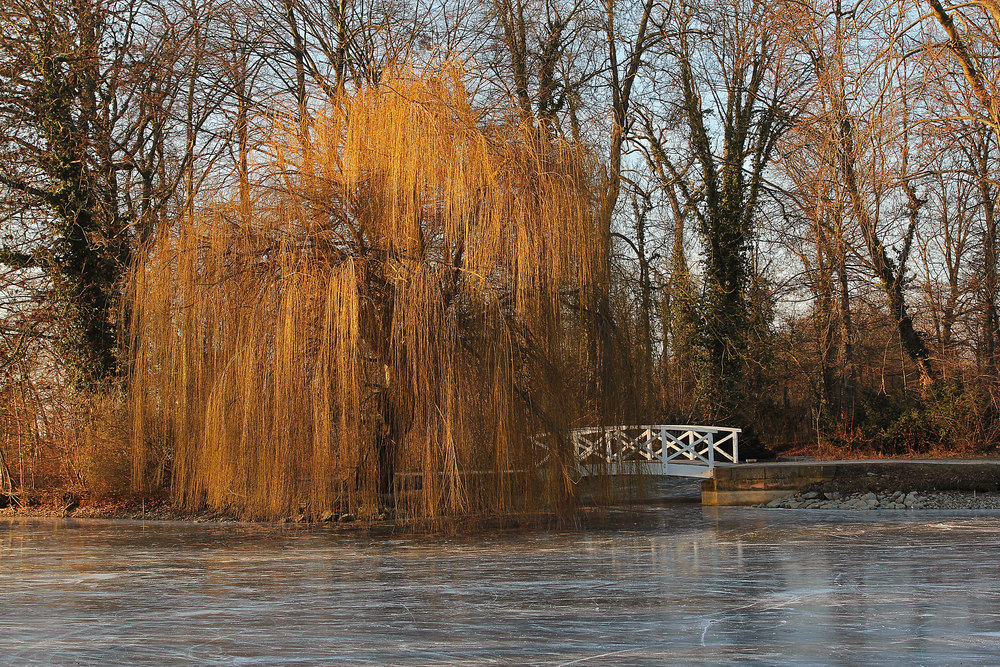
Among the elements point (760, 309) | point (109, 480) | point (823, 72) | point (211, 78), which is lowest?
point (109, 480)

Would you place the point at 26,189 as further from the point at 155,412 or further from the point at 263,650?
the point at 263,650

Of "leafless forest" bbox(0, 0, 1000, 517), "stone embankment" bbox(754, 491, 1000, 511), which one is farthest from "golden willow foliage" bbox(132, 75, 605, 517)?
"stone embankment" bbox(754, 491, 1000, 511)

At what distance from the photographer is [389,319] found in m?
13.3

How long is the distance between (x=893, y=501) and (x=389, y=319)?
8987 millimetres

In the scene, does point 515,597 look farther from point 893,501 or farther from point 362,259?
point 893,501

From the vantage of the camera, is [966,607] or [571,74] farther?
[571,74]

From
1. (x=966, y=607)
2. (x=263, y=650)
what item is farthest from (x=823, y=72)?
(x=263, y=650)

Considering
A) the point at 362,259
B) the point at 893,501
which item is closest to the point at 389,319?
the point at 362,259

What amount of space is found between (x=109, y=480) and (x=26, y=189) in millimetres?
5944

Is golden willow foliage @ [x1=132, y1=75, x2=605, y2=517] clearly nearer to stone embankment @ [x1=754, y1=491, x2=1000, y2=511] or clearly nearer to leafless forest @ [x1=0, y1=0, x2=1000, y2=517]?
leafless forest @ [x1=0, y1=0, x2=1000, y2=517]

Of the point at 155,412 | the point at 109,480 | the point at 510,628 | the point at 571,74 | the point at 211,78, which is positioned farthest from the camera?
the point at 571,74

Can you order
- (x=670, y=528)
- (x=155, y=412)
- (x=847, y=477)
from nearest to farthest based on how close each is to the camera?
(x=670, y=528)
(x=155, y=412)
(x=847, y=477)

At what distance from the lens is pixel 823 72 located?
1276cm

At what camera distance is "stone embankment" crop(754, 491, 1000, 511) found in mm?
15727
